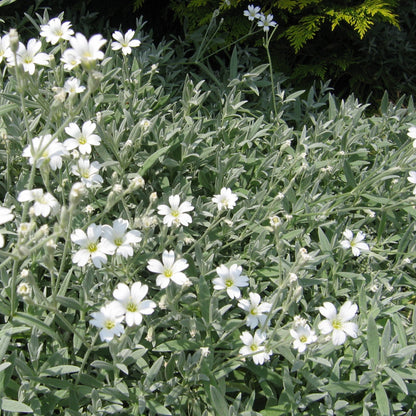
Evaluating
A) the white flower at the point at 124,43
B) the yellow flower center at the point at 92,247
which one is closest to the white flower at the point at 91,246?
the yellow flower center at the point at 92,247

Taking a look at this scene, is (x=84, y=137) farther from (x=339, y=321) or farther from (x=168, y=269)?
(x=339, y=321)

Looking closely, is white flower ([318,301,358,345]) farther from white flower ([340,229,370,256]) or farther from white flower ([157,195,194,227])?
white flower ([157,195,194,227])

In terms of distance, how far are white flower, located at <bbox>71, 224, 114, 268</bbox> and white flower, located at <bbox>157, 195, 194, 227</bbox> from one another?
13.1 inches

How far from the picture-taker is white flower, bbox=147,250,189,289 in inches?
76.7

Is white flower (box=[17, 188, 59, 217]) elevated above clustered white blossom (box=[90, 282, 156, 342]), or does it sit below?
above

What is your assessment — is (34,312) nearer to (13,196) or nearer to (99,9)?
(13,196)

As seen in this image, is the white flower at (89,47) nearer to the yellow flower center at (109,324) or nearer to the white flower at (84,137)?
→ the white flower at (84,137)

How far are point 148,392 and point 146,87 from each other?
2.10 meters

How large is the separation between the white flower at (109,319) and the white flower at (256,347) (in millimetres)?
614

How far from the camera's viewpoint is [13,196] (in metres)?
2.73

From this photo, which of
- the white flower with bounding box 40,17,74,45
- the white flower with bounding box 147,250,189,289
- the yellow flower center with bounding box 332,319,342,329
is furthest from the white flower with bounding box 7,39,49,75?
the yellow flower center with bounding box 332,319,342,329

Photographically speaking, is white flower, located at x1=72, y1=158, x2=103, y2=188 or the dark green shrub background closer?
white flower, located at x1=72, y1=158, x2=103, y2=188

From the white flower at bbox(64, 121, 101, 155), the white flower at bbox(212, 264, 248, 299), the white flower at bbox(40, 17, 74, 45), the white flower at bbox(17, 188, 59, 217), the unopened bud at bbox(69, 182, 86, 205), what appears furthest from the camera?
the white flower at bbox(40, 17, 74, 45)

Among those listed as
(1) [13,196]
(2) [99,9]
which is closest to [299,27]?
(2) [99,9]
